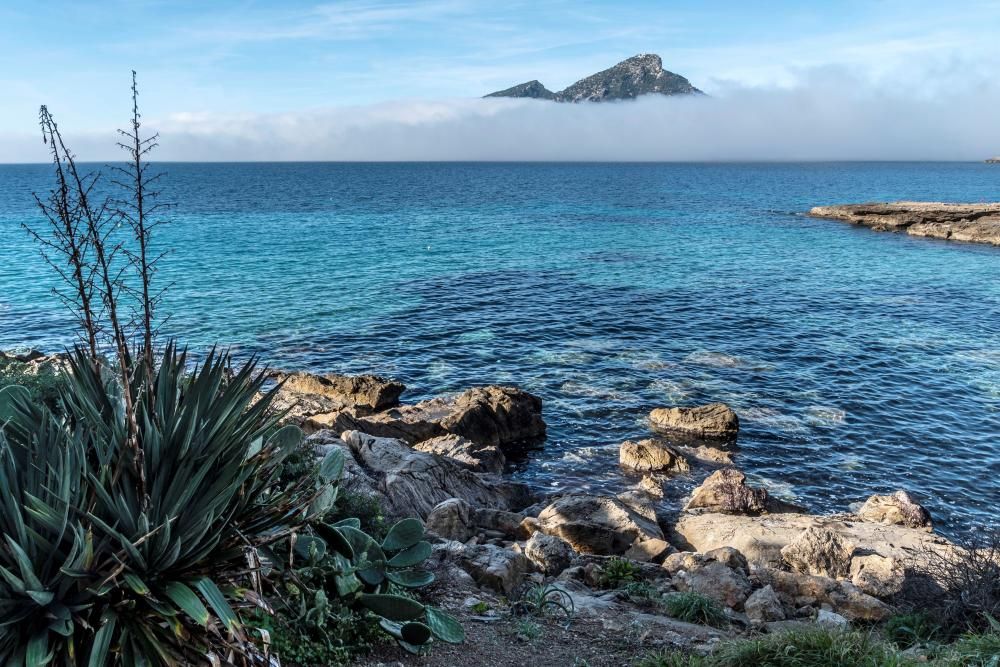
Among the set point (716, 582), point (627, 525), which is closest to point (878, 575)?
point (716, 582)

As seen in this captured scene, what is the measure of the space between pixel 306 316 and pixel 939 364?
28.2 meters

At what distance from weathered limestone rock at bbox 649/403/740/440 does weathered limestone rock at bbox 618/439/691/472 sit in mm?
2044

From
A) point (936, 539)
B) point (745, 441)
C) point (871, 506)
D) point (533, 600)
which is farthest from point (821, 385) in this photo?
point (533, 600)

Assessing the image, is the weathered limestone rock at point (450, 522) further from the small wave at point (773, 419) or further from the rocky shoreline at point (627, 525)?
the small wave at point (773, 419)

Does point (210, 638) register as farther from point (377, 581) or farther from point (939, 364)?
point (939, 364)

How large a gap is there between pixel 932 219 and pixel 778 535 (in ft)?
219

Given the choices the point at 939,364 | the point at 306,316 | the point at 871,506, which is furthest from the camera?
the point at 306,316

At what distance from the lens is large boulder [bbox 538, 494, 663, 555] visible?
1368cm

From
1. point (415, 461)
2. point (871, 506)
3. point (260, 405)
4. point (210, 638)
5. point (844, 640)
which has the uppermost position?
point (260, 405)

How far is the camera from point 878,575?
41.8 ft

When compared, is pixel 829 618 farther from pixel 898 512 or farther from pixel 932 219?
pixel 932 219

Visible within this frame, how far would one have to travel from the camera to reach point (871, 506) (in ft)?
57.3

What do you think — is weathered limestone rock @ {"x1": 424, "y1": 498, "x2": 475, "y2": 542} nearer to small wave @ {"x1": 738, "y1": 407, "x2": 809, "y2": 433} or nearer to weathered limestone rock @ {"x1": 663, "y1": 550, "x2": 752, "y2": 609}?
weathered limestone rock @ {"x1": 663, "y1": 550, "x2": 752, "y2": 609}

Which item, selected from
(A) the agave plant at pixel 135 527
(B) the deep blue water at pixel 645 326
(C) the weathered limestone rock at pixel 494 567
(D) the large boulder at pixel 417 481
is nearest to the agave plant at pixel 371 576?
(A) the agave plant at pixel 135 527
